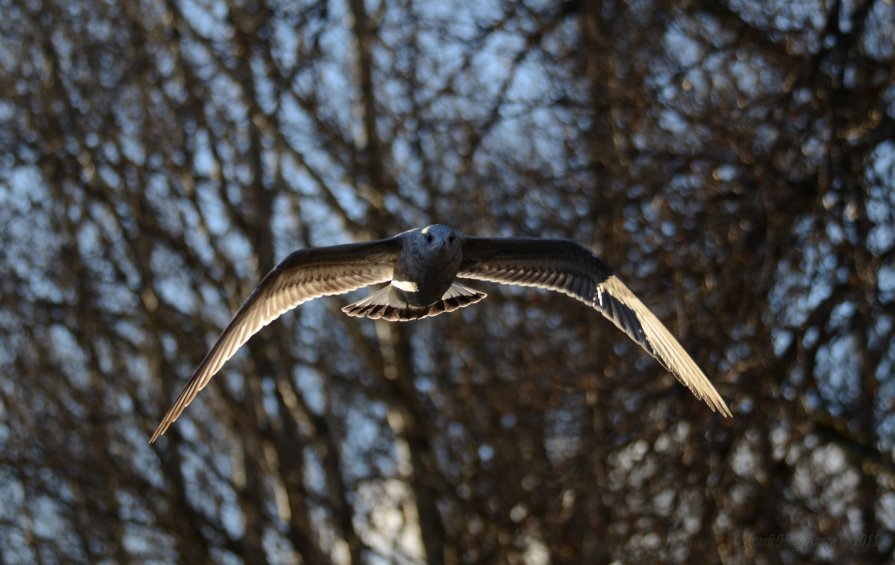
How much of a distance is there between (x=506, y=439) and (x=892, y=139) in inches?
147

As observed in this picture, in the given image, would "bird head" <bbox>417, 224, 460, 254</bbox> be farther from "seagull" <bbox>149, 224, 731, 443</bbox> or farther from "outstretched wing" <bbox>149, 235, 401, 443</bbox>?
"outstretched wing" <bbox>149, 235, 401, 443</bbox>

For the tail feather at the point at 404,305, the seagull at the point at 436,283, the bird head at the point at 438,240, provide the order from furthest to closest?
the tail feather at the point at 404,305 < the seagull at the point at 436,283 < the bird head at the point at 438,240

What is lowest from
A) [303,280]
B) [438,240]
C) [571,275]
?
[438,240]

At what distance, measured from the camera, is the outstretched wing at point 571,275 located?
27.1 feet

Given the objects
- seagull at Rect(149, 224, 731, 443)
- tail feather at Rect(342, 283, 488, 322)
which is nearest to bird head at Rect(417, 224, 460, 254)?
seagull at Rect(149, 224, 731, 443)

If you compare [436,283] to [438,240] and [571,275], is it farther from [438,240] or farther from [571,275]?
[571,275]

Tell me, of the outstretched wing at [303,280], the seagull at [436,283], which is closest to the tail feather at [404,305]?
the seagull at [436,283]

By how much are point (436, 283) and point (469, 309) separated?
598 centimetres

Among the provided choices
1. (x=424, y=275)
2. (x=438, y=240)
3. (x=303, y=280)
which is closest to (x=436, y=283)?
(x=424, y=275)

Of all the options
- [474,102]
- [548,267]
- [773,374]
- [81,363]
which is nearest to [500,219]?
[474,102]

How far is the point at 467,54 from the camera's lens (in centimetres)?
1230

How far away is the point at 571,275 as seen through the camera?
8562 mm

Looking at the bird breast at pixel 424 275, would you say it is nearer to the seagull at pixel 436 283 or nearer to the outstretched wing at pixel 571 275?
the seagull at pixel 436 283

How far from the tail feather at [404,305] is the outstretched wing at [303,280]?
0.55ft
